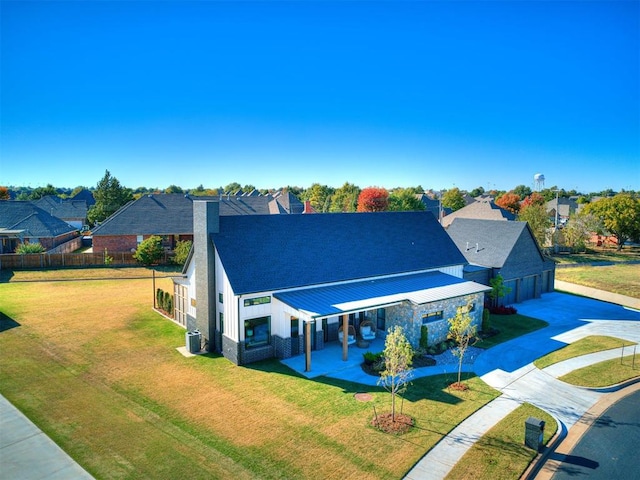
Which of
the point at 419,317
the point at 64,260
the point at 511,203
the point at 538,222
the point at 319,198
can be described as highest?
the point at 319,198

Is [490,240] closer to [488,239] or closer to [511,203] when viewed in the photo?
[488,239]

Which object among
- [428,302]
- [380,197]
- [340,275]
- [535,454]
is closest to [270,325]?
[340,275]

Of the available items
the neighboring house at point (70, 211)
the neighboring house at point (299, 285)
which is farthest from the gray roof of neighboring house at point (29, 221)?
the neighboring house at point (299, 285)

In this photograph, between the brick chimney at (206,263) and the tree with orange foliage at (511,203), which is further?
the tree with orange foliage at (511,203)

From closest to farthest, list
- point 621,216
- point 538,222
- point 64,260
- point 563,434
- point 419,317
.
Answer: point 563,434 < point 419,317 < point 64,260 < point 538,222 < point 621,216

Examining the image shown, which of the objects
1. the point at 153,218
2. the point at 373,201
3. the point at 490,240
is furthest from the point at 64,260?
the point at 373,201

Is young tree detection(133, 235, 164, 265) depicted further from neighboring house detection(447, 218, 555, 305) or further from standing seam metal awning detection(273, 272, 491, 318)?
neighboring house detection(447, 218, 555, 305)

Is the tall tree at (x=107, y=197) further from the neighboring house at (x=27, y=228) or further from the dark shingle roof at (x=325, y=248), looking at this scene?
the dark shingle roof at (x=325, y=248)

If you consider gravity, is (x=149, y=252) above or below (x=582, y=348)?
above
